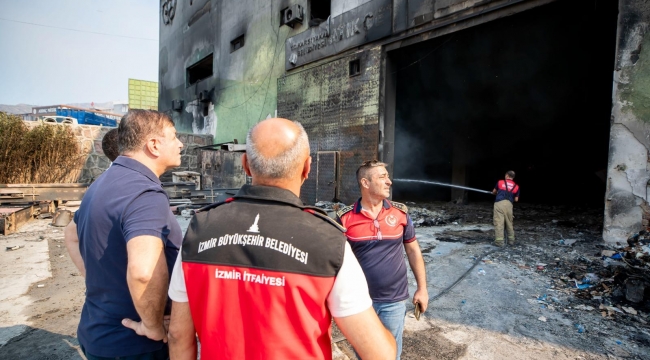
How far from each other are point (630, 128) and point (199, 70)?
1974cm

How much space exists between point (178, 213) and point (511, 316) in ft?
28.0

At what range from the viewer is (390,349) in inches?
45.4

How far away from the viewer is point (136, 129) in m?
1.68

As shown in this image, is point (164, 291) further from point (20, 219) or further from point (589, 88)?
point (589, 88)

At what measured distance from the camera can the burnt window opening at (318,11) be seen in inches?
398

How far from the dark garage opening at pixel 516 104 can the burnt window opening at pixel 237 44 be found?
23.2ft

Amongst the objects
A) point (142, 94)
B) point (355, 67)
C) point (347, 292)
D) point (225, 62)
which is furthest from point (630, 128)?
point (142, 94)

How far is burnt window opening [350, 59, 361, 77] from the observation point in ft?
29.3

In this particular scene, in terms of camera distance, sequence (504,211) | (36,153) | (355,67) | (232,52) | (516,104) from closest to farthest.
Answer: (504,211) → (355,67) → (36,153) → (516,104) → (232,52)

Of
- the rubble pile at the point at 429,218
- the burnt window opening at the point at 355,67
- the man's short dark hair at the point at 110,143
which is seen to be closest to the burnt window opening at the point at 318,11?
the burnt window opening at the point at 355,67

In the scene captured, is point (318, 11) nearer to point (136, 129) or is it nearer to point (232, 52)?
point (232, 52)

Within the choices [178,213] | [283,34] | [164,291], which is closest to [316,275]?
[164,291]

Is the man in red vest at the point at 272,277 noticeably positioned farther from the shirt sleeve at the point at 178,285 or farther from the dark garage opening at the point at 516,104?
the dark garage opening at the point at 516,104

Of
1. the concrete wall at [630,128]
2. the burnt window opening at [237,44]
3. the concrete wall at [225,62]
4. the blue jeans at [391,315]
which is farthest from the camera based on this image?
the burnt window opening at [237,44]
